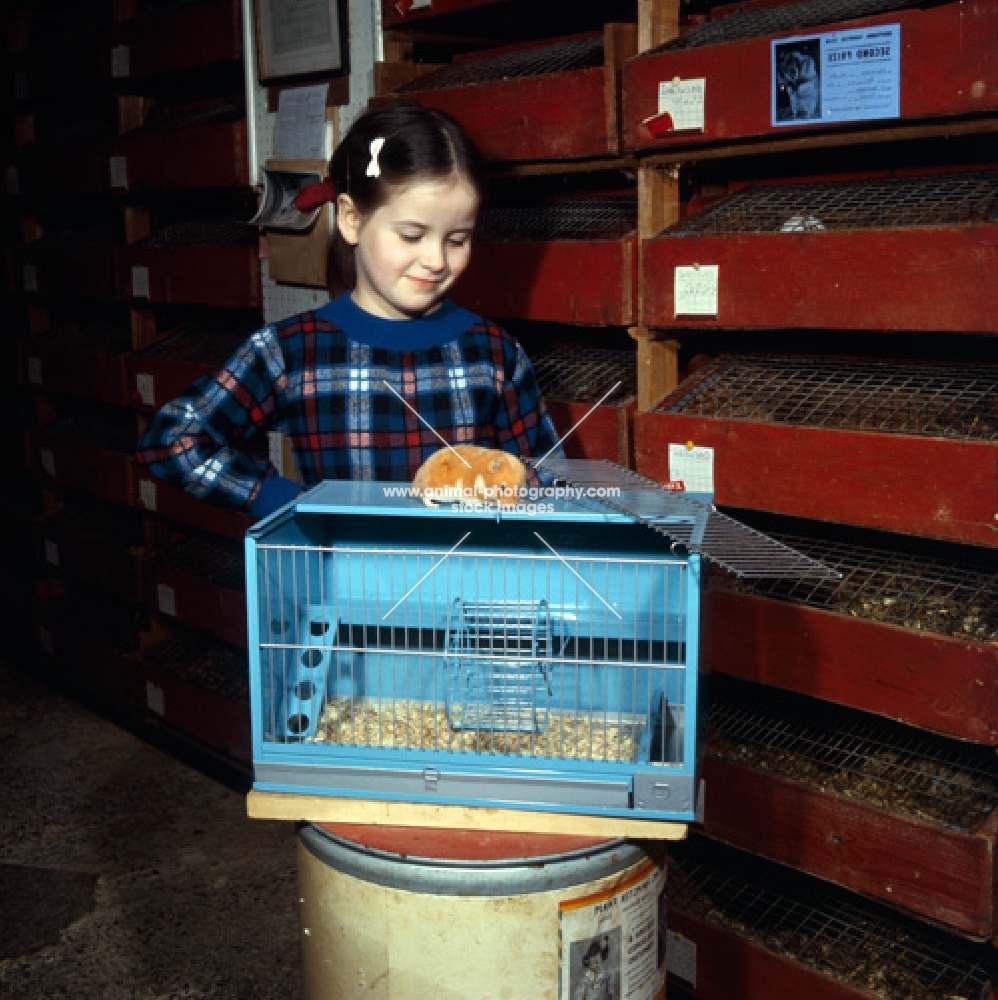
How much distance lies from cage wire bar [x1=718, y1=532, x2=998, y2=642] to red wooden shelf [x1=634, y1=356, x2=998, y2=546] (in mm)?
180

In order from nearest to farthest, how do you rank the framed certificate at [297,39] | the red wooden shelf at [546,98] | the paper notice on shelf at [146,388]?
the red wooden shelf at [546,98] < the framed certificate at [297,39] < the paper notice on shelf at [146,388]

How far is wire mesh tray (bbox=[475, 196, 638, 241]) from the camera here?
9.20 ft

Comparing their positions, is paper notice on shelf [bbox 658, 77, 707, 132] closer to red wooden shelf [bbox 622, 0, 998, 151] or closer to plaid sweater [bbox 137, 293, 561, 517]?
red wooden shelf [bbox 622, 0, 998, 151]

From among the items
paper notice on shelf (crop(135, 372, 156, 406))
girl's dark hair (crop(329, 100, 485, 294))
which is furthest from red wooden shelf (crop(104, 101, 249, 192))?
girl's dark hair (crop(329, 100, 485, 294))

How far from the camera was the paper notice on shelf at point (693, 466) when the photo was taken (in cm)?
249

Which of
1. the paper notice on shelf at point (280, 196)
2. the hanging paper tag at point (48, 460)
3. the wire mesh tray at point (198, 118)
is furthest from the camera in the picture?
the hanging paper tag at point (48, 460)

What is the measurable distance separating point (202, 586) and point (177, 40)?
5.42 ft

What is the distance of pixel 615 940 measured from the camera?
1577 millimetres

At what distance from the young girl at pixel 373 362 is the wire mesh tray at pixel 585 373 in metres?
0.70

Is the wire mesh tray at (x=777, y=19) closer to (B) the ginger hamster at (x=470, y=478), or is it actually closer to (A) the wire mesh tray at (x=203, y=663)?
(B) the ginger hamster at (x=470, y=478)

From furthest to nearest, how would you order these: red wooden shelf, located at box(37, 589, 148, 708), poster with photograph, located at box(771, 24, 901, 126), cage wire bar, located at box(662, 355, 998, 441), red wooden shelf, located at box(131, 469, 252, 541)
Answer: red wooden shelf, located at box(37, 589, 148, 708) → red wooden shelf, located at box(131, 469, 252, 541) → cage wire bar, located at box(662, 355, 998, 441) → poster with photograph, located at box(771, 24, 901, 126)

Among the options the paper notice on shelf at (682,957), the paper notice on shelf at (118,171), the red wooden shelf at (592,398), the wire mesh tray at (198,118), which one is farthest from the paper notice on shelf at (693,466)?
the paper notice on shelf at (118,171)

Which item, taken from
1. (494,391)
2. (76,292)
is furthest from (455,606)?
(76,292)

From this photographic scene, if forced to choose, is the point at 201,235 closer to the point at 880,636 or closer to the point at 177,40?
the point at 177,40
